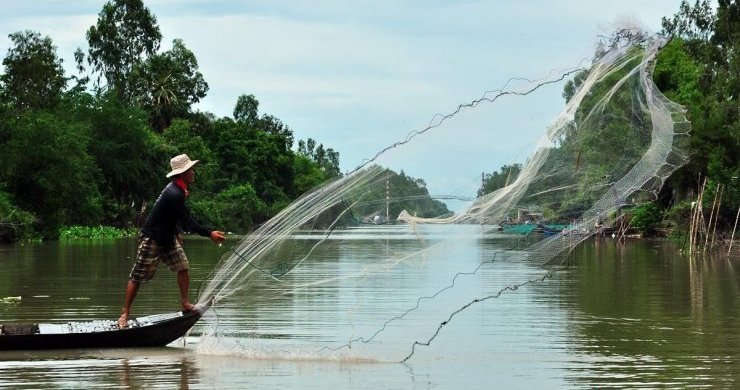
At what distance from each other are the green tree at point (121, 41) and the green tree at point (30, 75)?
849 cm

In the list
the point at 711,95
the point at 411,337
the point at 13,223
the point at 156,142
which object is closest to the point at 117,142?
the point at 156,142

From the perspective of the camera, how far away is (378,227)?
409 inches

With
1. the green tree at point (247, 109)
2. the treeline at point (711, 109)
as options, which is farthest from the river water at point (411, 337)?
the green tree at point (247, 109)

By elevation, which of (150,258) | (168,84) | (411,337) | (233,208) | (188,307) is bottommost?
(411,337)

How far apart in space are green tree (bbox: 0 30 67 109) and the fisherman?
5575cm

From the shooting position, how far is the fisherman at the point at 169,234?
10836 millimetres

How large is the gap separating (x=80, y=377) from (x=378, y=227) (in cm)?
280

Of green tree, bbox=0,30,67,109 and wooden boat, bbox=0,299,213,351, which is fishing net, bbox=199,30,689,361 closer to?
wooden boat, bbox=0,299,213,351

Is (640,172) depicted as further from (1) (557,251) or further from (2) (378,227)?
(2) (378,227)

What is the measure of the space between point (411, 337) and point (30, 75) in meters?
58.2

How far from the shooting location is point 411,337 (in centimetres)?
1223

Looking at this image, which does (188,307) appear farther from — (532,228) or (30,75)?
(30,75)

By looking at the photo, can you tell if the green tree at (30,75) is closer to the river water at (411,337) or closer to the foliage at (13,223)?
the foliage at (13,223)

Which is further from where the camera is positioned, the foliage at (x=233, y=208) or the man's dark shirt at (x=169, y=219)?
the foliage at (x=233, y=208)
